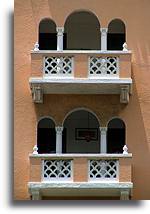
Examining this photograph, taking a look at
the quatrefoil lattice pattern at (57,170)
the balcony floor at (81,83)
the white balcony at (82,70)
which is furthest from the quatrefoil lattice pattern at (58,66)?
the quatrefoil lattice pattern at (57,170)

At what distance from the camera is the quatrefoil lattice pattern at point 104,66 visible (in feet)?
43.0

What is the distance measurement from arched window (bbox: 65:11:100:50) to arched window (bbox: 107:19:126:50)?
0.35 m

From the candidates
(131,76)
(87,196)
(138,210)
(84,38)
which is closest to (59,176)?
(87,196)

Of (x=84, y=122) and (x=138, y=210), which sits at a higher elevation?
(x=84, y=122)

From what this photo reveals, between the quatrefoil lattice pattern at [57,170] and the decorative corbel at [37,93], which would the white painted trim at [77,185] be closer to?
the quatrefoil lattice pattern at [57,170]

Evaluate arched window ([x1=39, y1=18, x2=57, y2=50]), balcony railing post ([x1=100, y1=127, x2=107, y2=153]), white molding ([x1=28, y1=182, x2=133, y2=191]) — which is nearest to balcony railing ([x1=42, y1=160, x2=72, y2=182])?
white molding ([x1=28, y1=182, x2=133, y2=191])

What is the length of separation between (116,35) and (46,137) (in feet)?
8.26

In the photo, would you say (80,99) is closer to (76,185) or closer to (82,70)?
(82,70)

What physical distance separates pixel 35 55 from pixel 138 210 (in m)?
3.39

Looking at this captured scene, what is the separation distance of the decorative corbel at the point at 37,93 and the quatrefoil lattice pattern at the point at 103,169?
60.8 inches

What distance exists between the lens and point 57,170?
12891 millimetres

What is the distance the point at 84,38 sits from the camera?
14.8 meters

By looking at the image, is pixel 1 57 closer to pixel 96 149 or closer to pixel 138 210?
pixel 96 149

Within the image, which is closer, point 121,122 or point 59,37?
point 59,37
